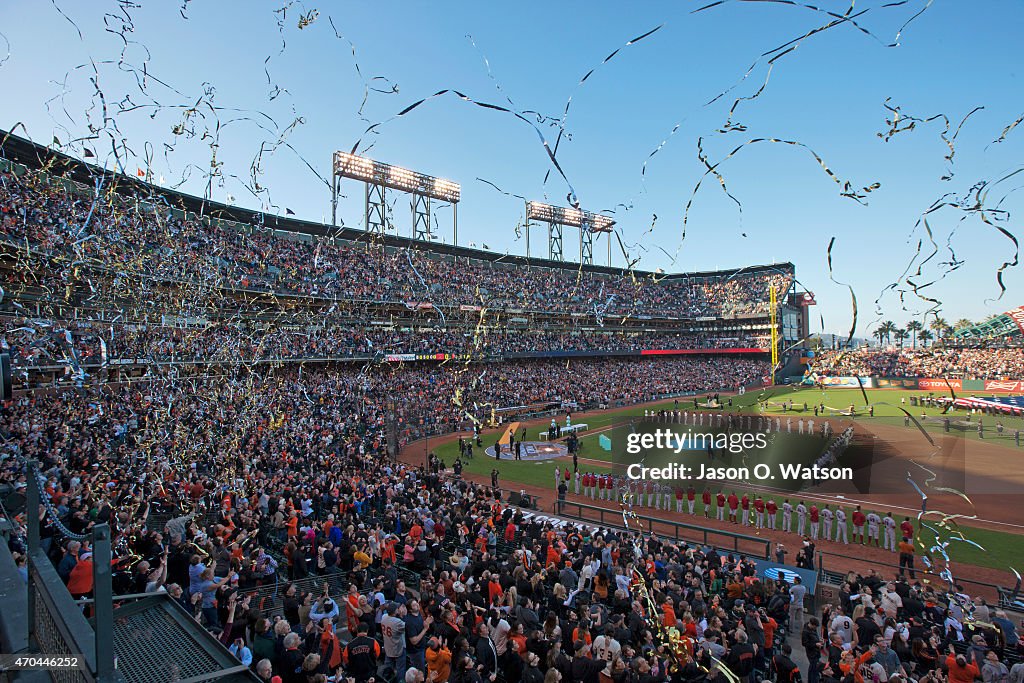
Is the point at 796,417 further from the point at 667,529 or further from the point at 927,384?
the point at 927,384

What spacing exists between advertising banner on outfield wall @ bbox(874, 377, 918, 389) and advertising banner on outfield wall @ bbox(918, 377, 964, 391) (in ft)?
4.26

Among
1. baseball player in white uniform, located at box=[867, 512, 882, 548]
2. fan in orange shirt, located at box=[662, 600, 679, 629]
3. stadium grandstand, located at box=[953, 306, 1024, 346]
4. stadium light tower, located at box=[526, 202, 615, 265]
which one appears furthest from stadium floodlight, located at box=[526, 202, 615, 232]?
fan in orange shirt, located at box=[662, 600, 679, 629]

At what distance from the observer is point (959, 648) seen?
28.5 ft

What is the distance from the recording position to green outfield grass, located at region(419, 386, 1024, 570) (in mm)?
15695


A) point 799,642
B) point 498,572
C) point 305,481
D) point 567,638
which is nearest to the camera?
point 567,638

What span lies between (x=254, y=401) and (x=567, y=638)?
86.0 feet

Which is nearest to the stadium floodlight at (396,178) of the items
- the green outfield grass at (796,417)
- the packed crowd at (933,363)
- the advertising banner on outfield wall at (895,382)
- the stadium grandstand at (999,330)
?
the green outfield grass at (796,417)

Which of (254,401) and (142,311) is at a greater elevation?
(142,311)

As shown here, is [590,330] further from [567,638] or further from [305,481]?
[567,638]

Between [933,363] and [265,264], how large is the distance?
73642mm

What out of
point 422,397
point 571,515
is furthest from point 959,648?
point 422,397

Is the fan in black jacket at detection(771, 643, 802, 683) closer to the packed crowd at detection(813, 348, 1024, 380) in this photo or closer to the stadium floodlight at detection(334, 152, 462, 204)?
the stadium floodlight at detection(334, 152, 462, 204)

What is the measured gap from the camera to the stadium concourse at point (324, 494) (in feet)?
24.0

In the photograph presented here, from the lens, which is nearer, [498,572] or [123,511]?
[498,572]
